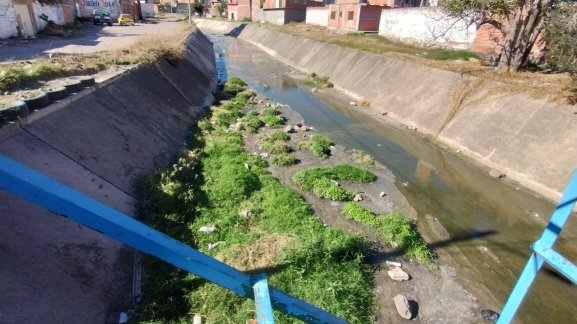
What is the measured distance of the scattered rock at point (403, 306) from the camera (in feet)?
17.9

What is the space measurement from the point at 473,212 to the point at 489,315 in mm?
3674

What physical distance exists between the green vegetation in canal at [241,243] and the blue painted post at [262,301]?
8.58 ft

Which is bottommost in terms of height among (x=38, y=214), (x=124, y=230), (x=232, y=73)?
(x=232, y=73)

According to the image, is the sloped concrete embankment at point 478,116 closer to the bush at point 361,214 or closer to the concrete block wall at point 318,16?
the bush at point 361,214

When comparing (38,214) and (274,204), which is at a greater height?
(38,214)

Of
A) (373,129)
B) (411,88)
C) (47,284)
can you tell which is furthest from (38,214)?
(411,88)

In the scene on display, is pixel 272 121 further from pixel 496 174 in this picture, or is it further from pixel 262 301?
pixel 262 301

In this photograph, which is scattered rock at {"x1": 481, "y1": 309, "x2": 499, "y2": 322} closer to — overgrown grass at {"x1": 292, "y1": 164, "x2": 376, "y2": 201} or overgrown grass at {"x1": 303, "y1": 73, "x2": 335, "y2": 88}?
overgrown grass at {"x1": 292, "y1": 164, "x2": 376, "y2": 201}

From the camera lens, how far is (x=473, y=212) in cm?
882

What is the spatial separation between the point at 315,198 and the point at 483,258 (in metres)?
3.74

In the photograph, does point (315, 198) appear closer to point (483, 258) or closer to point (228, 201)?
point (228, 201)

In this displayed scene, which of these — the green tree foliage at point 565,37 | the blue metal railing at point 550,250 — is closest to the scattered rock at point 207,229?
the blue metal railing at point 550,250

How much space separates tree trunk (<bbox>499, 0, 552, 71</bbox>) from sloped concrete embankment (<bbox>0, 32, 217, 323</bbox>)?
48.4 feet

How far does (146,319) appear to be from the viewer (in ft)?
15.3
